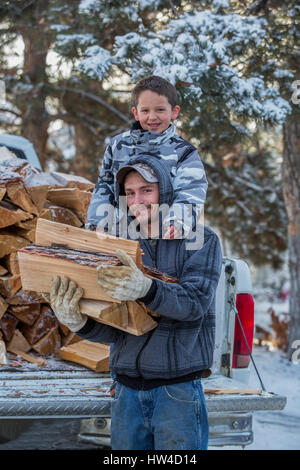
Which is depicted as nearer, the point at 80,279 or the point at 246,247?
the point at 80,279

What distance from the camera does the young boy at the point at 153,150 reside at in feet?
8.29

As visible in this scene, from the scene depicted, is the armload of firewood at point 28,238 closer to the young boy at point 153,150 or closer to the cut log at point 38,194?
the cut log at point 38,194

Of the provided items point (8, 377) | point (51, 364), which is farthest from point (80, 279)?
point (51, 364)

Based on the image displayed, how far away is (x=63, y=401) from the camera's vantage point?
2.30 metres

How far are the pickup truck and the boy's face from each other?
933 millimetres

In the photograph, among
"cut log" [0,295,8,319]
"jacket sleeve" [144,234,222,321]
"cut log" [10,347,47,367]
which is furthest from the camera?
"cut log" [0,295,8,319]

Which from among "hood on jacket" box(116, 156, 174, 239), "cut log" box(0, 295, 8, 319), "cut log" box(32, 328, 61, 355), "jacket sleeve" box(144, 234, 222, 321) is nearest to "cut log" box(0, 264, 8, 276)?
"cut log" box(0, 295, 8, 319)

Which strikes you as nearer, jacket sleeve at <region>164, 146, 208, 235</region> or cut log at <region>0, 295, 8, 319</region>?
jacket sleeve at <region>164, 146, 208, 235</region>

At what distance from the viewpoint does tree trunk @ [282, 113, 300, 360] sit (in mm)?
6723

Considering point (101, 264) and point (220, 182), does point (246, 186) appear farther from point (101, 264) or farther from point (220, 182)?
point (101, 264)

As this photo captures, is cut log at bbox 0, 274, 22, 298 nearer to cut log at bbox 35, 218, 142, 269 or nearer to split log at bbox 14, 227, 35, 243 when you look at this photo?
split log at bbox 14, 227, 35, 243

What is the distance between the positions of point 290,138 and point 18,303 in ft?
15.4
